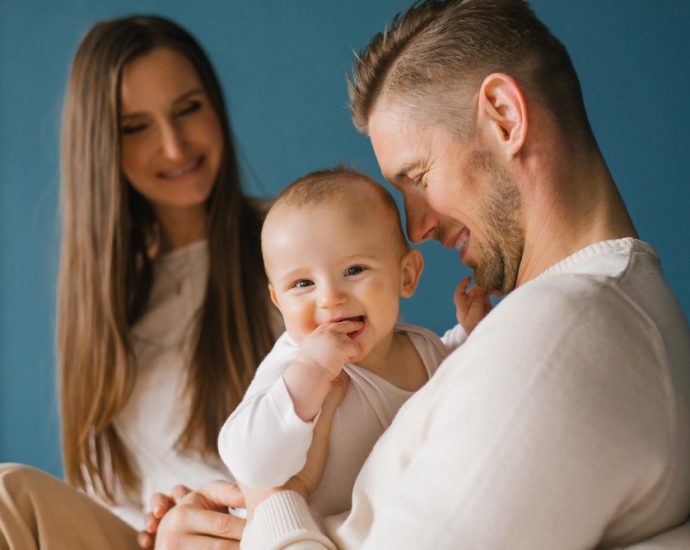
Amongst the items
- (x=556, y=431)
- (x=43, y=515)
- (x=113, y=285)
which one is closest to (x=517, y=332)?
(x=556, y=431)

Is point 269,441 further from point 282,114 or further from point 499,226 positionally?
point 282,114

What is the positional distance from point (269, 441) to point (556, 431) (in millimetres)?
471

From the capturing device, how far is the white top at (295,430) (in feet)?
3.94

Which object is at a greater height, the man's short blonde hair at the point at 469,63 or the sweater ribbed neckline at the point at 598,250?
the man's short blonde hair at the point at 469,63

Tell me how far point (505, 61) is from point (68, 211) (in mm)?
1486

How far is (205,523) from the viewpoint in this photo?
1447 millimetres

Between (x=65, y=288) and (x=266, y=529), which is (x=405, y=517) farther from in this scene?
(x=65, y=288)

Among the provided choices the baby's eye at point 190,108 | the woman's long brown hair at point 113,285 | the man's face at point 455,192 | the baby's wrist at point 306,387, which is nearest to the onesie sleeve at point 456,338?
the man's face at point 455,192

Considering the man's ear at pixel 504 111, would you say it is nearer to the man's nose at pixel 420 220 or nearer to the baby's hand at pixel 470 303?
the man's nose at pixel 420 220

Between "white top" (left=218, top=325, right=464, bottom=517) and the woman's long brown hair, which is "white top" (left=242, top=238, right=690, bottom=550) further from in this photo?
the woman's long brown hair

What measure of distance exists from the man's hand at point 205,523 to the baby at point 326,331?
197 millimetres

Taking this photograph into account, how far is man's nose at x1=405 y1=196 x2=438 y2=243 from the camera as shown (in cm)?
141

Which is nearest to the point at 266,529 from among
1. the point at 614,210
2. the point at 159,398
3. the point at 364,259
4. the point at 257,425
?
the point at 257,425

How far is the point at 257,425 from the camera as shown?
121cm
